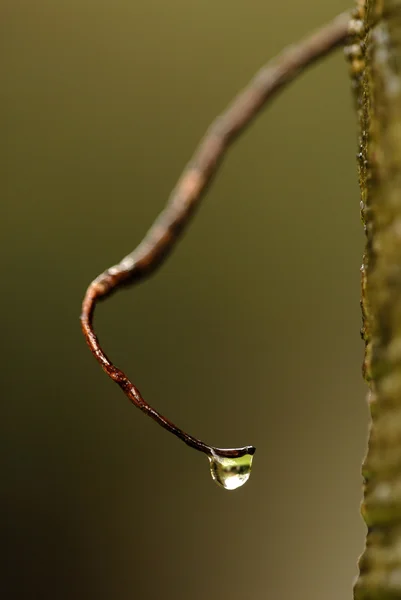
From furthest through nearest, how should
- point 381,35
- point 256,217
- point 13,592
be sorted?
point 256,217 < point 13,592 < point 381,35

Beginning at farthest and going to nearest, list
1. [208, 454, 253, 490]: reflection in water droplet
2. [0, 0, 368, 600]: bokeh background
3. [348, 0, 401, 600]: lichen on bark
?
1. [0, 0, 368, 600]: bokeh background
2. [208, 454, 253, 490]: reflection in water droplet
3. [348, 0, 401, 600]: lichen on bark

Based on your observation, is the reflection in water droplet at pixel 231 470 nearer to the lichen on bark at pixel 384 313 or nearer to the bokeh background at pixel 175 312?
the lichen on bark at pixel 384 313

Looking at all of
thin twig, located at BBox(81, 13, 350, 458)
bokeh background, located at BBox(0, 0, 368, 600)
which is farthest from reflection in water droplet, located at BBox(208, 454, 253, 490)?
bokeh background, located at BBox(0, 0, 368, 600)

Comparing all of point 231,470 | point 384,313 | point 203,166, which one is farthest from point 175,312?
point 384,313

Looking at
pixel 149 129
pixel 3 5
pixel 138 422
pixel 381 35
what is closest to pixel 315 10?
pixel 149 129

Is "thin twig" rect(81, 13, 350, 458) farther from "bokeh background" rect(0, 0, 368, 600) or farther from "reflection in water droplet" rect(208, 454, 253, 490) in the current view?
"bokeh background" rect(0, 0, 368, 600)

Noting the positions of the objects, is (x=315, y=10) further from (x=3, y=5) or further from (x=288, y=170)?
(x=3, y=5)

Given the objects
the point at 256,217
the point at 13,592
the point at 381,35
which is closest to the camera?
the point at 381,35
